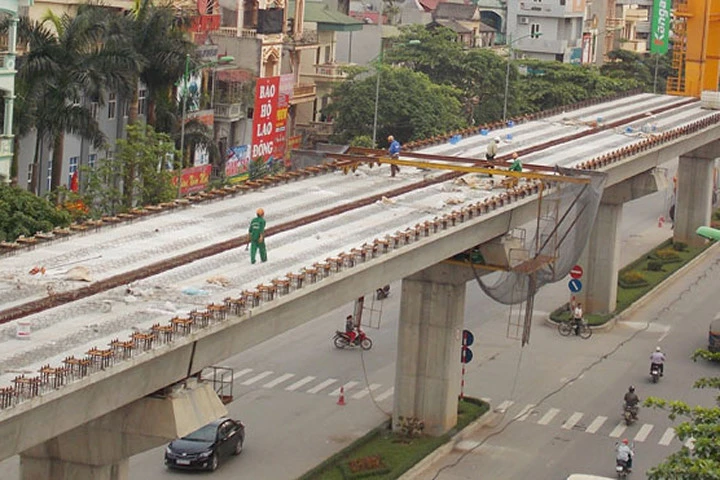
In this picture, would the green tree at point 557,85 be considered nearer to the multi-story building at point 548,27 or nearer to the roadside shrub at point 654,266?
the multi-story building at point 548,27

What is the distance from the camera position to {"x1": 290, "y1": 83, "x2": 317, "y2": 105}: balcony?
101 metres

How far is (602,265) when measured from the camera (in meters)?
73.6

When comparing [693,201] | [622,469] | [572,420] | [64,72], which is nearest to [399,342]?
[572,420]

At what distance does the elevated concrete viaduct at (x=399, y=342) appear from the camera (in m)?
30.7

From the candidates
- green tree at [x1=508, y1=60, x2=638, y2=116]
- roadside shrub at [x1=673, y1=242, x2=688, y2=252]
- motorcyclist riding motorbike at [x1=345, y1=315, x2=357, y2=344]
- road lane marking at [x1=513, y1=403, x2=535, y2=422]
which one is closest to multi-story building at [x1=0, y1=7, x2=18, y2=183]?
motorcyclist riding motorbike at [x1=345, y1=315, x2=357, y2=344]

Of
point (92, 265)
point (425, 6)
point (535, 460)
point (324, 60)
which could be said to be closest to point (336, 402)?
point (535, 460)

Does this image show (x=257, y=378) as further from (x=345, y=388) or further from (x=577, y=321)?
(x=577, y=321)

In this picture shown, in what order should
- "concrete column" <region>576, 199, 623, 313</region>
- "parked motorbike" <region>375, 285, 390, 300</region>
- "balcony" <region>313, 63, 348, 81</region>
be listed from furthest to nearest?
"balcony" <region>313, 63, 348, 81</region>, "concrete column" <region>576, 199, 623, 313</region>, "parked motorbike" <region>375, 285, 390, 300</region>

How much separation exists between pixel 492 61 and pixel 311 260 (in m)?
72.5

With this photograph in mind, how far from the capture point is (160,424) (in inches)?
1345

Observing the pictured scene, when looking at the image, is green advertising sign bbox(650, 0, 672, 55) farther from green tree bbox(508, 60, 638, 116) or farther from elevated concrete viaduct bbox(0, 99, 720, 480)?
elevated concrete viaduct bbox(0, 99, 720, 480)

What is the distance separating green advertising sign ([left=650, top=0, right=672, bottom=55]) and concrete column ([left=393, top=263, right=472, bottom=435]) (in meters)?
82.3

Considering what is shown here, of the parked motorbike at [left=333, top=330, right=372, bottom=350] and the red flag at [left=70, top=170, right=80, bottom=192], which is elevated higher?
the red flag at [left=70, top=170, right=80, bottom=192]

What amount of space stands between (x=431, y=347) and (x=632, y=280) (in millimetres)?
28789
